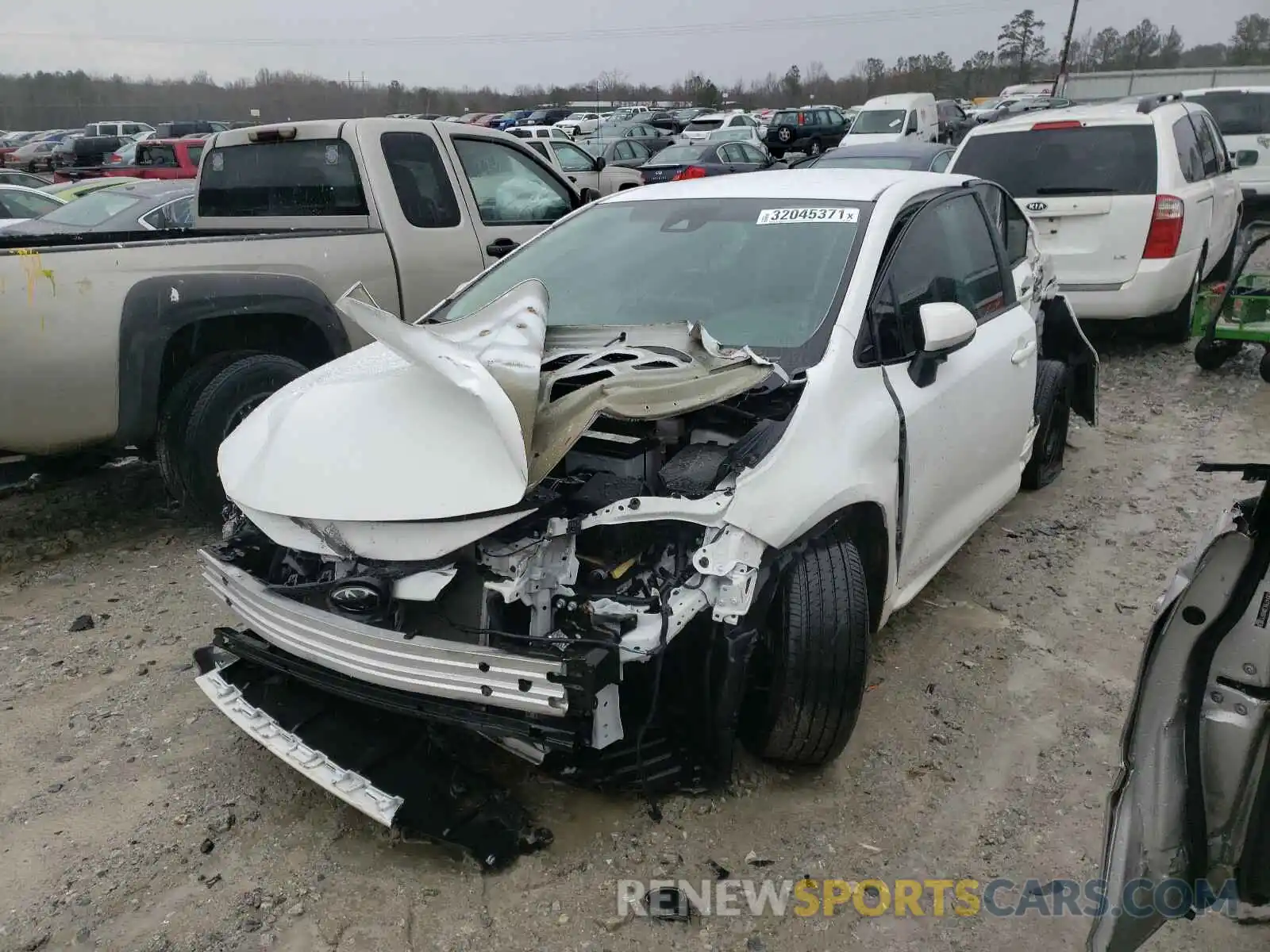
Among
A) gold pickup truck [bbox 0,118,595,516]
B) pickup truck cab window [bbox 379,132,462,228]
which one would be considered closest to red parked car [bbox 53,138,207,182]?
gold pickup truck [bbox 0,118,595,516]

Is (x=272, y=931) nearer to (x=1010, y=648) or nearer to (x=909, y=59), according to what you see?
(x=1010, y=648)

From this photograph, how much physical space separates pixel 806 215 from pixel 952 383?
2.75ft

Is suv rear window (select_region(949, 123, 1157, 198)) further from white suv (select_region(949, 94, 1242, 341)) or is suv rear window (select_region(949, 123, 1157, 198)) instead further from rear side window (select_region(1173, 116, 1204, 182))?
rear side window (select_region(1173, 116, 1204, 182))

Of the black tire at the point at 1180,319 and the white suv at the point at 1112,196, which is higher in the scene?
the white suv at the point at 1112,196

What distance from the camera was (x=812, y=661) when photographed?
2.89 metres

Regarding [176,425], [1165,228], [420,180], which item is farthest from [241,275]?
[1165,228]

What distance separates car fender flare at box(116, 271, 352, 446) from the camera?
14.6 ft

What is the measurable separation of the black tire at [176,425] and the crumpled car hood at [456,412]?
60.3 inches

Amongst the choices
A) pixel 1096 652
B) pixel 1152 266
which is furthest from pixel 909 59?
pixel 1096 652

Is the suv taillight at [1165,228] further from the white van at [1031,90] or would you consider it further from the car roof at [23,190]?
the white van at [1031,90]

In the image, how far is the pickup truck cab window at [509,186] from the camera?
6.22 meters

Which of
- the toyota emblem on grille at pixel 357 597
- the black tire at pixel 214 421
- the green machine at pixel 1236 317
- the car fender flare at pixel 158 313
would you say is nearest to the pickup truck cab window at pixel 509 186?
the car fender flare at pixel 158 313

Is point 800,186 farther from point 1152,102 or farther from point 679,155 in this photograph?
point 679,155

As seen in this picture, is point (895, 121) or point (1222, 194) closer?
point (1222, 194)
